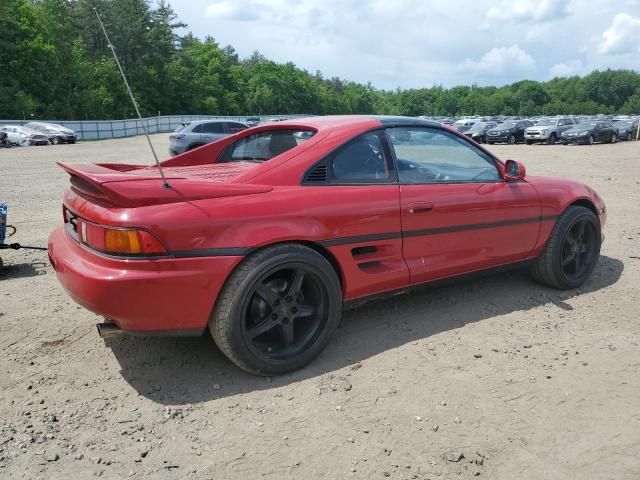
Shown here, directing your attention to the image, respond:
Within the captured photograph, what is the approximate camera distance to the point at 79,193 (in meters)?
3.17

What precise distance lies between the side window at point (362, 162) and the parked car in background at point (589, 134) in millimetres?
28400

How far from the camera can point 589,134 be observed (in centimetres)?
2819

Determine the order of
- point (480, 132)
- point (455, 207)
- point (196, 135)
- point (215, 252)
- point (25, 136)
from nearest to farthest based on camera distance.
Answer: point (215, 252) < point (455, 207) < point (196, 135) < point (25, 136) < point (480, 132)

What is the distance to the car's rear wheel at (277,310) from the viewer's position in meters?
2.86

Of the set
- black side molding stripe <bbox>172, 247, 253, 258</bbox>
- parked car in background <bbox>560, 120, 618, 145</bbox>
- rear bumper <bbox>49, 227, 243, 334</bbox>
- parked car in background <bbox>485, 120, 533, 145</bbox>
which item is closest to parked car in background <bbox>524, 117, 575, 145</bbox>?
parked car in background <bbox>560, 120, 618, 145</bbox>

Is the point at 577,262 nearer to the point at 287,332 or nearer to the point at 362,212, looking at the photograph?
the point at 362,212

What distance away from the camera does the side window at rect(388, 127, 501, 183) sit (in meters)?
3.67

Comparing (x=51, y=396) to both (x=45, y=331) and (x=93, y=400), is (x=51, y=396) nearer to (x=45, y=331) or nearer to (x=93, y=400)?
(x=93, y=400)

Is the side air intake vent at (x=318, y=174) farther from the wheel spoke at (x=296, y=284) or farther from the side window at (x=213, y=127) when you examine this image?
the side window at (x=213, y=127)

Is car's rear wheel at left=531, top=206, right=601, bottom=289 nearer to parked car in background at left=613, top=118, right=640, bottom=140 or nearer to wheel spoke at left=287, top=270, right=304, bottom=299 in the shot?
wheel spoke at left=287, top=270, right=304, bottom=299

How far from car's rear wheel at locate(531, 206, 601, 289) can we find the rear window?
7.52ft

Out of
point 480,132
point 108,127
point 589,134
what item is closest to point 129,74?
point 108,127

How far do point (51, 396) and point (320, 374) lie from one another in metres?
1.49

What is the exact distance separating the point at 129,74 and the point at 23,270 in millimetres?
65466
